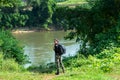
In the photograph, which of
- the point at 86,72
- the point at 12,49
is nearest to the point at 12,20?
the point at 12,49

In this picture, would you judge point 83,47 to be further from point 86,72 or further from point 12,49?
point 86,72

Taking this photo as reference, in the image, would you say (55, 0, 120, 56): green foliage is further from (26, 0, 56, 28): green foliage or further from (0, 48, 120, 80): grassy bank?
(26, 0, 56, 28): green foliage

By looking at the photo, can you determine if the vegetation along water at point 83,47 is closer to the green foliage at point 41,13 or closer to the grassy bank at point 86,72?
the grassy bank at point 86,72

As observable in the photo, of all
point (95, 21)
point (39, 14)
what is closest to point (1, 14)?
point (39, 14)

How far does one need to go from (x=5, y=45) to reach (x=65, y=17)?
187 inches

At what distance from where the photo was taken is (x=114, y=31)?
20.5 m

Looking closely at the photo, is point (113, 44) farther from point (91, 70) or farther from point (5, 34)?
point (5, 34)

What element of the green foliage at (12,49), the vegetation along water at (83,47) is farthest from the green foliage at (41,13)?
the green foliage at (12,49)

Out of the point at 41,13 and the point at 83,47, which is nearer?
the point at 83,47

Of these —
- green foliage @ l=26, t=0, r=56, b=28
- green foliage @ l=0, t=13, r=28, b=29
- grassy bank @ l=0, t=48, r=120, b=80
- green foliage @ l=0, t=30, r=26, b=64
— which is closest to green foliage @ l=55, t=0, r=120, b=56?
grassy bank @ l=0, t=48, r=120, b=80

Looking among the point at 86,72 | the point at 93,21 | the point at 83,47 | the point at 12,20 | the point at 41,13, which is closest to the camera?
the point at 86,72

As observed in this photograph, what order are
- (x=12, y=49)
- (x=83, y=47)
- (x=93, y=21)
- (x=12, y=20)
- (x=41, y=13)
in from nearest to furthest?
(x=83, y=47)
(x=93, y=21)
(x=12, y=49)
(x=12, y=20)
(x=41, y=13)

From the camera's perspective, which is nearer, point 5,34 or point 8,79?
point 8,79

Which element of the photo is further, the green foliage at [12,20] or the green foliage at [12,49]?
the green foliage at [12,20]
